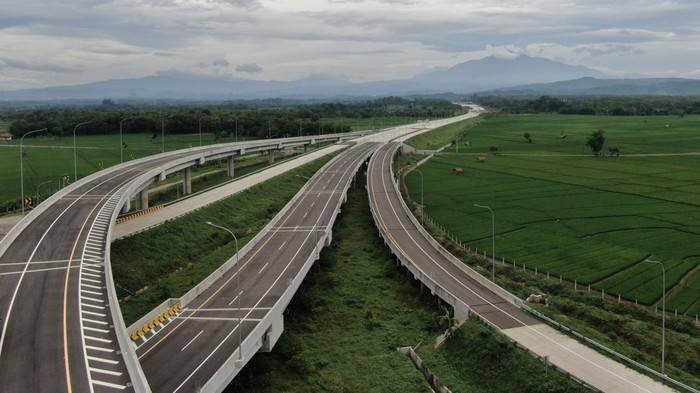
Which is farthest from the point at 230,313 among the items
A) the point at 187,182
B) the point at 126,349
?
the point at 187,182

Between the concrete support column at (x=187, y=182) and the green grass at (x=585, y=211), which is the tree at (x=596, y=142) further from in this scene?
the concrete support column at (x=187, y=182)

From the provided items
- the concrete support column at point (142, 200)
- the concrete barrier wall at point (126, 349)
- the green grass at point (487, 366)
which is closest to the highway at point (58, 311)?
the concrete barrier wall at point (126, 349)

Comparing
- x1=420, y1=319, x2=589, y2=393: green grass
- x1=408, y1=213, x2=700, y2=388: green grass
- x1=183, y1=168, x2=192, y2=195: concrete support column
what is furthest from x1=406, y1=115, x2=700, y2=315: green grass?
x1=183, y1=168, x2=192, y2=195: concrete support column

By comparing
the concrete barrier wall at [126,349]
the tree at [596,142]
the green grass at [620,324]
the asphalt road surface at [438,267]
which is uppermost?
the tree at [596,142]

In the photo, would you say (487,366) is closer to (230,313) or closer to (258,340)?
(258,340)

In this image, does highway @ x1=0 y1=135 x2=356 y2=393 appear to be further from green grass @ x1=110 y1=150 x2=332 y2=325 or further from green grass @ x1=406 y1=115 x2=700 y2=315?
green grass @ x1=406 y1=115 x2=700 y2=315

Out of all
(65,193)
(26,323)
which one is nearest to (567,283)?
(26,323)

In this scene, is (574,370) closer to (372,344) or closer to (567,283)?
(372,344)
